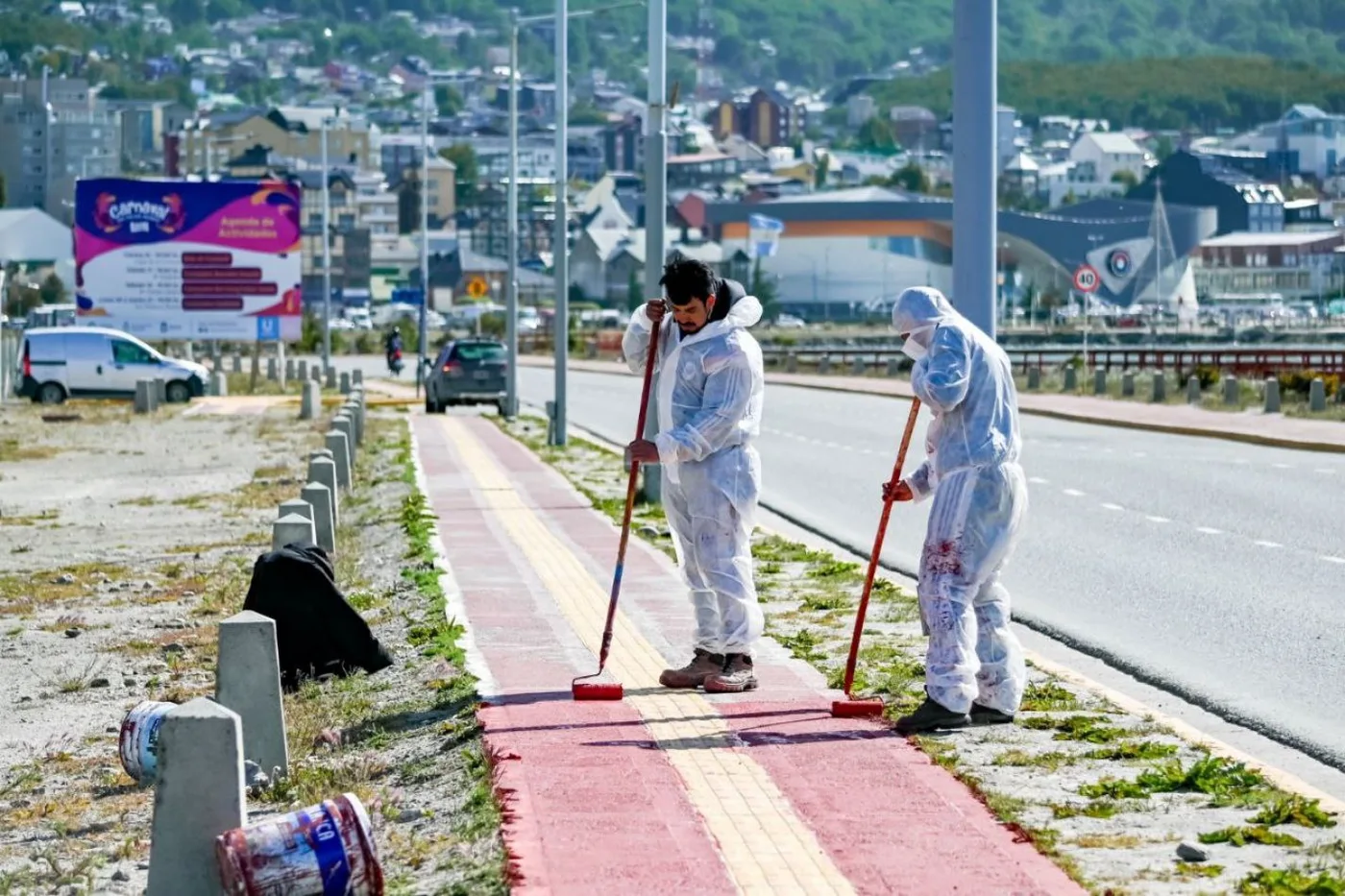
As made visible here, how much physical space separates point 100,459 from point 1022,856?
85.7ft

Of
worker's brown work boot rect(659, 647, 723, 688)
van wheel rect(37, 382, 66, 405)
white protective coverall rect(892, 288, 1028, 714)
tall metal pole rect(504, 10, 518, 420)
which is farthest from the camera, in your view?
van wheel rect(37, 382, 66, 405)

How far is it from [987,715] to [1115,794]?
1.37m

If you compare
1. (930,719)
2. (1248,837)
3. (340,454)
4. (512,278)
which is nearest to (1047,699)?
(930,719)

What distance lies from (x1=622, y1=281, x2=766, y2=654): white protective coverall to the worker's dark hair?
11cm

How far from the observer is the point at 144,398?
146ft

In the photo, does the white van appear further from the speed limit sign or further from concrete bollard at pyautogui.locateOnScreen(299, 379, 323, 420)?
the speed limit sign

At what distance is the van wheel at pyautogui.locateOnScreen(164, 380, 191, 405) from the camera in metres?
49.4

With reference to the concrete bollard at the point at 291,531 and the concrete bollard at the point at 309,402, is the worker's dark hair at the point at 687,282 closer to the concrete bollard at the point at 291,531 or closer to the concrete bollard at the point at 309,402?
the concrete bollard at the point at 291,531

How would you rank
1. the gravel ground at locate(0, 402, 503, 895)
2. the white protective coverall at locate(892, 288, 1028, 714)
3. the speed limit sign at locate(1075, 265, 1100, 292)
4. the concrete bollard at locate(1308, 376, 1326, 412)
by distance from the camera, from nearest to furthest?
the gravel ground at locate(0, 402, 503, 895) → the white protective coverall at locate(892, 288, 1028, 714) → the concrete bollard at locate(1308, 376, 1326, 412) → the speed limit sign at locate(1075, 265, 1100, 292)

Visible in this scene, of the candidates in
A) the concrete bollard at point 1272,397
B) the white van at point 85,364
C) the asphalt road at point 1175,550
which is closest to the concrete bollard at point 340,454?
the asphalt road at point 1175,550

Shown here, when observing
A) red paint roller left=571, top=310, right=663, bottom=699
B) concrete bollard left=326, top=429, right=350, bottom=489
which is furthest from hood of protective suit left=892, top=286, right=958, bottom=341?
concrete bollard left=326, top=429, right=350, bottom=489

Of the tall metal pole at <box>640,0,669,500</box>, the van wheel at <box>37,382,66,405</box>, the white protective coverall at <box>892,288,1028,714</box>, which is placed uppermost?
the tall metal pole at <box>640,0,669,500</box>

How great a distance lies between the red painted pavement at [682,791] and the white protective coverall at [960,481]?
410mm

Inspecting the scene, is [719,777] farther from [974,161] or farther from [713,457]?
[974,161]
